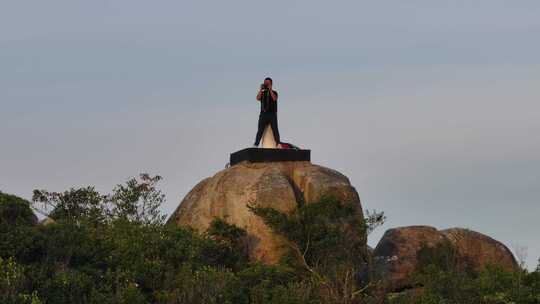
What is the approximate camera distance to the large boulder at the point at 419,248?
4272 centimetres

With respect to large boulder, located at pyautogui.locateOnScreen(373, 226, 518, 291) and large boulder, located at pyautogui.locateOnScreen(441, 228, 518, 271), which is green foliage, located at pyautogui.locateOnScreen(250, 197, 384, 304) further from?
large boulder, located at pyautogui.locateOnScreen(441, 228, 518, 271)

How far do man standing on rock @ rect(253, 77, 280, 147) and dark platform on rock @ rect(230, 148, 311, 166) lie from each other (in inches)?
27.1

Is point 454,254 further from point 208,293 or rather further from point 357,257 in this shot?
point 208,293

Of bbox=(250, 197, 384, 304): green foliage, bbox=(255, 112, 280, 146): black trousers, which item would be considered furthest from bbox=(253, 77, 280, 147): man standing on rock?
bbox=(250, 197, 384, 304): green foliage

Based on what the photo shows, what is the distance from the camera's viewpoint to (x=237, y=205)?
1572 inches

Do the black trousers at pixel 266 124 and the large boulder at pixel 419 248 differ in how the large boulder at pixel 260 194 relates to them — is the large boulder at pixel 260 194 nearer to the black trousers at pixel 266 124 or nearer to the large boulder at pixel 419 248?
the black trousers at pixel 266 124

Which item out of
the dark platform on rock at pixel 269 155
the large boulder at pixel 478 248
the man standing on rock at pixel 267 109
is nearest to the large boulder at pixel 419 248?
the large boulder at pixel 478 248

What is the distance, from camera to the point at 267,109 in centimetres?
4297

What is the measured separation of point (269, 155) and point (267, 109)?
2.31m

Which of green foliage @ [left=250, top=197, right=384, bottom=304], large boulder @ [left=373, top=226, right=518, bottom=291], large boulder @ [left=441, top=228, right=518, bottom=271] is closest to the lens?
green foliage @ [left=250, top=197, right=384, bottom=304]

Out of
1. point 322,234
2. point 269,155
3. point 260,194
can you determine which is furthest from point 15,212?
point 269,155

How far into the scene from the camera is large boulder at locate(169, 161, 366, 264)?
39.2 m

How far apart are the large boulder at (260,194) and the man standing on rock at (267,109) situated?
157 centimetres

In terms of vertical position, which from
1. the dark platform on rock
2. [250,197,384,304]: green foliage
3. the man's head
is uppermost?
the man's head
